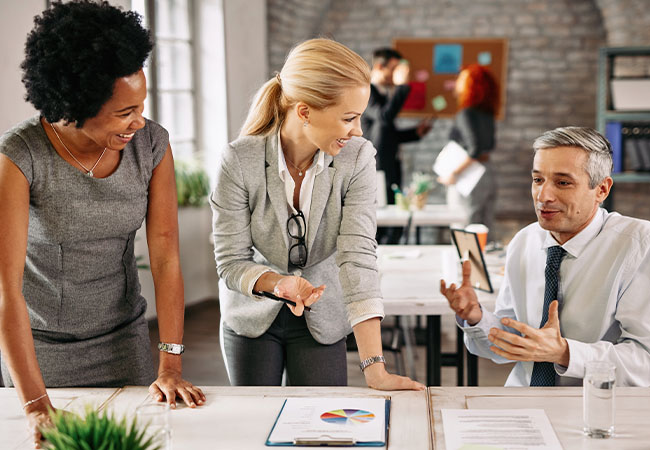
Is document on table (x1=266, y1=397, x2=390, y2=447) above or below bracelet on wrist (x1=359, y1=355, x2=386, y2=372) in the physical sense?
below

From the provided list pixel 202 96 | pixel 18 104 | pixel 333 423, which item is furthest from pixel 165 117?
pixel 333 423

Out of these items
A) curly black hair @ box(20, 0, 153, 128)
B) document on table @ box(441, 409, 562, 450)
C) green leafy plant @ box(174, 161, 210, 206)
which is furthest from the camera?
green leafy plant @ box(174, 161, 210, 206)

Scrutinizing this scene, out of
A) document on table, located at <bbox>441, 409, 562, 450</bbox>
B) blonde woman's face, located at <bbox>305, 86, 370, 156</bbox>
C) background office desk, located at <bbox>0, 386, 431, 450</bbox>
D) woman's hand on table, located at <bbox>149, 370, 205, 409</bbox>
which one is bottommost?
background office desk, located at <bbox>0, 386, 431, 450</bbox>

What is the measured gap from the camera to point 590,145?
6.10 feet

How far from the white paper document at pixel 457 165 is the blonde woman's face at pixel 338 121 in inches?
129

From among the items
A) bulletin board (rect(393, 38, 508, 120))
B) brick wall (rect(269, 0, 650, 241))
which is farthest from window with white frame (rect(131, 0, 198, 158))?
bulletin board (rect(393, 38, 508, 120))

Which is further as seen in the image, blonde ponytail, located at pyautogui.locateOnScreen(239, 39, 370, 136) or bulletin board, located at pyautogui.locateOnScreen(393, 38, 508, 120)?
bulletin board, located at pyautogui.locateOnScreen(393, 38, 508, 120)

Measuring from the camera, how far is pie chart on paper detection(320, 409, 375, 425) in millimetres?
1449

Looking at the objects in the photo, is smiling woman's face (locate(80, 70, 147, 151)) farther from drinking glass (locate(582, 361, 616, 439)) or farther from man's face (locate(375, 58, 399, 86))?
man's face (locate(375, 58, 399, 86))

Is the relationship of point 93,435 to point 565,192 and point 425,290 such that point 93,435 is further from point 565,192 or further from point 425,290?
point 425,290

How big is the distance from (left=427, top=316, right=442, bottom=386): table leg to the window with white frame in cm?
305

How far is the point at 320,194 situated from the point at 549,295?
2.10ft

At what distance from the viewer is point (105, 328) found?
1.71m

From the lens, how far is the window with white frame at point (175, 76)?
5.18 m
